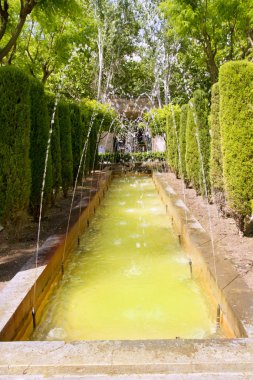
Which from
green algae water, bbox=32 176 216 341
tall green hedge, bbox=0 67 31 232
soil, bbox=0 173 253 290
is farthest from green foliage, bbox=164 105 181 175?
tall green hedge, bbox=0 67 31 232

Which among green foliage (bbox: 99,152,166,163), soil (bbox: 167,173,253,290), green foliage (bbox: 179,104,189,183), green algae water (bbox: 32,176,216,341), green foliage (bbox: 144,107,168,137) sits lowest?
green algae water (bbox: 32,176,216,341)

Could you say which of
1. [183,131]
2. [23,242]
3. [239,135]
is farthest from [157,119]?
[23,242]

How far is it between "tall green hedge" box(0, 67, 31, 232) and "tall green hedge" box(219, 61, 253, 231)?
3.49 m

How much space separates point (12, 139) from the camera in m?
5.95

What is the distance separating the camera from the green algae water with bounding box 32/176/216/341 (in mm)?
3541

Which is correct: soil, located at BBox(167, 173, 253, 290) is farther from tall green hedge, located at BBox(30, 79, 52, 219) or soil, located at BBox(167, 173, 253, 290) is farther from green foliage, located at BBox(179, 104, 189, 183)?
green foliage, located at BBox(179, 104, 189, 183)

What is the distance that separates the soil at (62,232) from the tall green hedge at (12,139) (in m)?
0.56

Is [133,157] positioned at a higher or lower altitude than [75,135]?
lower

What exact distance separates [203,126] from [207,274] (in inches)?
248

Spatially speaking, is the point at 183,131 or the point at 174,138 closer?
the point at 183,131

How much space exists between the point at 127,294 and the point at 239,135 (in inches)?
134

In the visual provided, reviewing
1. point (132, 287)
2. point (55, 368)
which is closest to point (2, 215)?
point (132, 287)

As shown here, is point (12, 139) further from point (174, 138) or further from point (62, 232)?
point (174, 138)

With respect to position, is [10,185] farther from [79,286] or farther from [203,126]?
[203,126]
